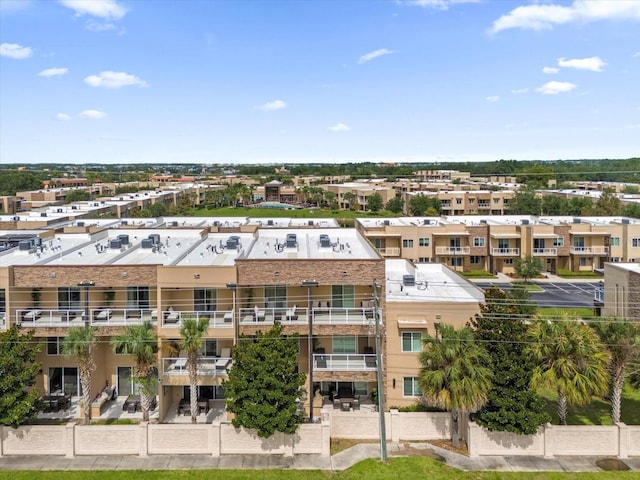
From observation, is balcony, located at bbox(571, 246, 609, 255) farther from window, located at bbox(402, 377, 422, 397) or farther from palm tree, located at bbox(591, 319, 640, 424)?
window, located at bbox(402, 377, 422, 397)

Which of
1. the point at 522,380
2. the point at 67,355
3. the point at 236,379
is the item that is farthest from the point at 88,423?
the point at 522,380

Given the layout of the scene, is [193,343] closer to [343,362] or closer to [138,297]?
[138,297]

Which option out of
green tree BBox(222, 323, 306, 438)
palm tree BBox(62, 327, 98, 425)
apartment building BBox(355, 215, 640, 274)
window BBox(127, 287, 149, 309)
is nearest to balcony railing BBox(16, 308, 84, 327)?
window BBox(127, 287, 149, 309)

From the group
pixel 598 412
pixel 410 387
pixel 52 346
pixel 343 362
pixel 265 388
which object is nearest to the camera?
pixel 265 388

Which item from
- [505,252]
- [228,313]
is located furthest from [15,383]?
[505,252]

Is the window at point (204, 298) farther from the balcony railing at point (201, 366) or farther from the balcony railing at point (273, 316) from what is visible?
the balcony railing at point (201, 366)

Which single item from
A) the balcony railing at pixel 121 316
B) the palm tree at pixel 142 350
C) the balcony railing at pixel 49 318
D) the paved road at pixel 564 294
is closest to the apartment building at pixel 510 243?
the paved road at pixel 564 294
